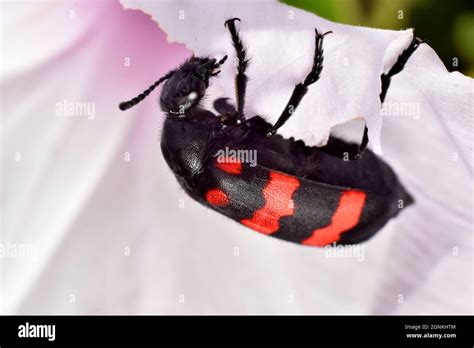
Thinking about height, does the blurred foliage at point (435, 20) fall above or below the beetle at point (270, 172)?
above

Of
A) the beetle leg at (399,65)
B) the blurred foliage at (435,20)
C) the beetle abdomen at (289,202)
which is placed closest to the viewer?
the beetle leg at (399,65)

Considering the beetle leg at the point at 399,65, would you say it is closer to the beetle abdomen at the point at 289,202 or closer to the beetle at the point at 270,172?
the beetle at the point at 270,172

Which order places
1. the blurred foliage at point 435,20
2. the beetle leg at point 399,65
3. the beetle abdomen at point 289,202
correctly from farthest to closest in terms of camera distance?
the blurred foliage at point 435,20, the beetle abdomen at point 289,202, the beetle leg at point 399,65

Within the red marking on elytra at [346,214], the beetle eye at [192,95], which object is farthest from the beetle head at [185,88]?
the red marking on elytra at [346,214]

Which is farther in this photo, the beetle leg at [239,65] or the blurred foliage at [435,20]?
the blurred foliage at [435,20]

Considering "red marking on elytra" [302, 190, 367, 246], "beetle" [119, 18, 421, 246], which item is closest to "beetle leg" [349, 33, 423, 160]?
"beetle" [119, 18, 421, 246]

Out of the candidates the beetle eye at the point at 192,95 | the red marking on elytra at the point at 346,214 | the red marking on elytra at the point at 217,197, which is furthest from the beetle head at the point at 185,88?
the red marking on elytra at the point at 346,214

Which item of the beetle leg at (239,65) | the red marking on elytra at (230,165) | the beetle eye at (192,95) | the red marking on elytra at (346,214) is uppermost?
the beetle leg at (239,65)

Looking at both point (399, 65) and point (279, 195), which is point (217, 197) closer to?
point (279, 195)

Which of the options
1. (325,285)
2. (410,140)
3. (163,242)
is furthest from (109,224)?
(410,140)
